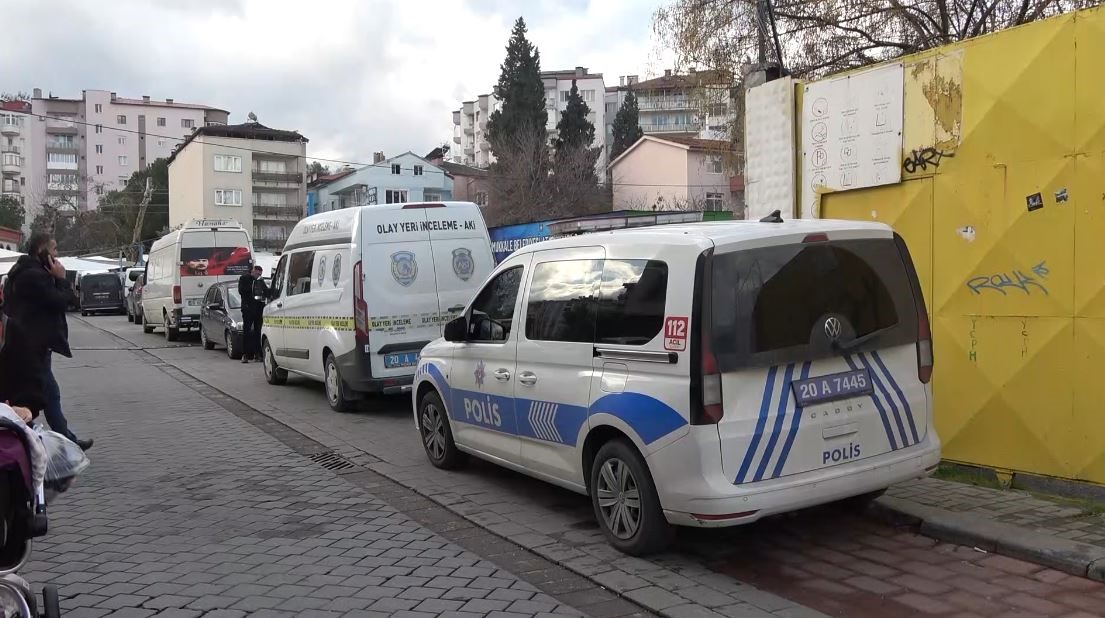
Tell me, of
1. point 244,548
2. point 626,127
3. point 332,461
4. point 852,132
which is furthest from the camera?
point 626,127

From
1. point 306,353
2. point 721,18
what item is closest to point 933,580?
point 306,353

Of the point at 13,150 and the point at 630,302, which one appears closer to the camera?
the point at 630,302

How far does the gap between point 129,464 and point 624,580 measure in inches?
223

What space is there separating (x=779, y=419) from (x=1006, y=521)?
1853 millimetres

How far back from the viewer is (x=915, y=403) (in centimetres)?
551

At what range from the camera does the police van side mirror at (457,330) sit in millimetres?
7289

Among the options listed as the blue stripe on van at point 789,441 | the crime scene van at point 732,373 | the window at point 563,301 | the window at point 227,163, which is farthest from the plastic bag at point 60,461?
the window at point 227,163

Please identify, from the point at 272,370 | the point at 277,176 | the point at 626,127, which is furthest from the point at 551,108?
the point at 272,370

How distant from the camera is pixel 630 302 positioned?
5.50 m

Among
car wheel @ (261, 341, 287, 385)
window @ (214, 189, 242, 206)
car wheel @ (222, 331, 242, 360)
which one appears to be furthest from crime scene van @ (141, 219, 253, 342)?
window @ (214, 189, 242, 206)

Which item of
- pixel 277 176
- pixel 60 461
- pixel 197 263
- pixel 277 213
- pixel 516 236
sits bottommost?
pixel 60 461

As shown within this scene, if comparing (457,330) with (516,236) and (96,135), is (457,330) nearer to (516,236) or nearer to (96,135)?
(516,236)

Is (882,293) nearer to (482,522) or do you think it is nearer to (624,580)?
(624,580)

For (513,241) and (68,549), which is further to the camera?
(513,241)
